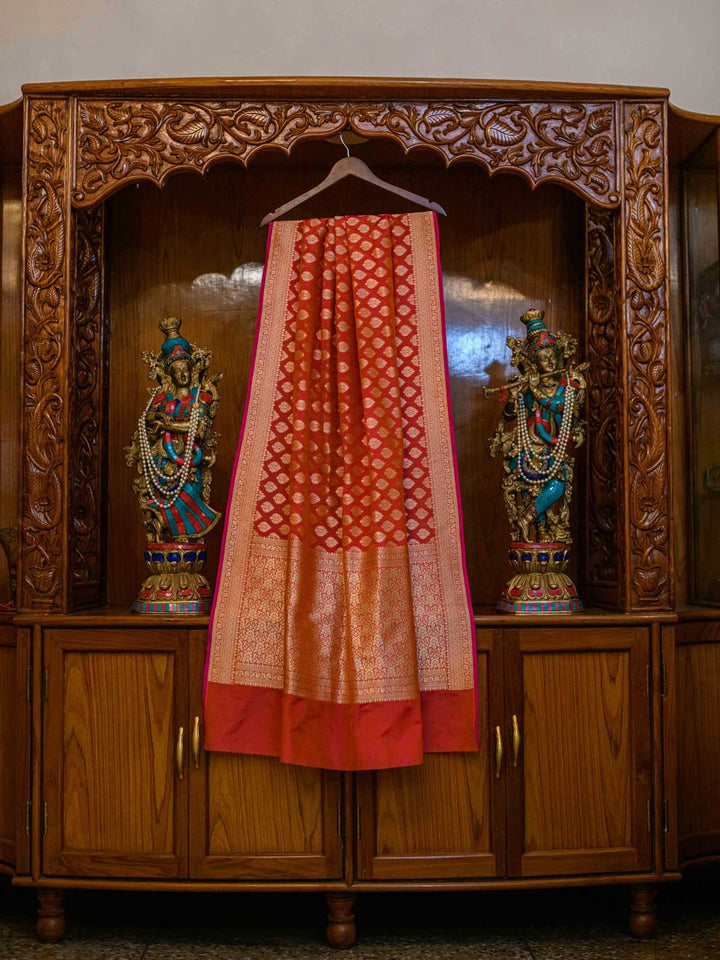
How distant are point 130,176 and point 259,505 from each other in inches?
39.0

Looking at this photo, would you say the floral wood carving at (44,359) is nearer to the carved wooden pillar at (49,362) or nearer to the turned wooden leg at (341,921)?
the carved wooden pillar at (49,362)

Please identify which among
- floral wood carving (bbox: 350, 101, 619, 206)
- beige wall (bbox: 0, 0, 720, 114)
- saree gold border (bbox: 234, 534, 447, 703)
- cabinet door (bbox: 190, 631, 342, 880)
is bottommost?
cabinet door (bbox: 190, 631, 342, 880)

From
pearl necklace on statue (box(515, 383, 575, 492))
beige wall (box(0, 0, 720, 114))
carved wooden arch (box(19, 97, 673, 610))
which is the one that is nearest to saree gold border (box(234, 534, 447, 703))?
pearl necklace on statue (box(515, 383, 575, 492))

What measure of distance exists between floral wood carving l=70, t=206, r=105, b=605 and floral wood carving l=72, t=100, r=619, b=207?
0.26 meters

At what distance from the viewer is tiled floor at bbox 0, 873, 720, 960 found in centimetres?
242

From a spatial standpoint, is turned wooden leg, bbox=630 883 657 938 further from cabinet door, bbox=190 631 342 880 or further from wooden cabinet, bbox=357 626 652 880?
cabinet door, bbox=190 631 342 880

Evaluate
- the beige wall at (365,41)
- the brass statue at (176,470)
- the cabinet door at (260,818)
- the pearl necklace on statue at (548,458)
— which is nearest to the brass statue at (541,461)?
the pearl necklace on statue at (548,458)

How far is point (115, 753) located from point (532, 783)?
3.69ft

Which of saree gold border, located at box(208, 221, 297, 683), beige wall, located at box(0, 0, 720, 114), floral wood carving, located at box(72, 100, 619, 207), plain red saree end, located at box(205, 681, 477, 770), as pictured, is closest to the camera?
plain red saree end, located at box(205, 681, 477, 770)

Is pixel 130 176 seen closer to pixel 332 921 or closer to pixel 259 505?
pixel 259 505

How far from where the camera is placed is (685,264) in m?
3.15

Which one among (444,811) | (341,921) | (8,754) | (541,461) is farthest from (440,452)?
(8,754)

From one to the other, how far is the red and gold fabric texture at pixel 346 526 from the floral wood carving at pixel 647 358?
52cm

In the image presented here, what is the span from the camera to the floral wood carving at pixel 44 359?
2562 mm
